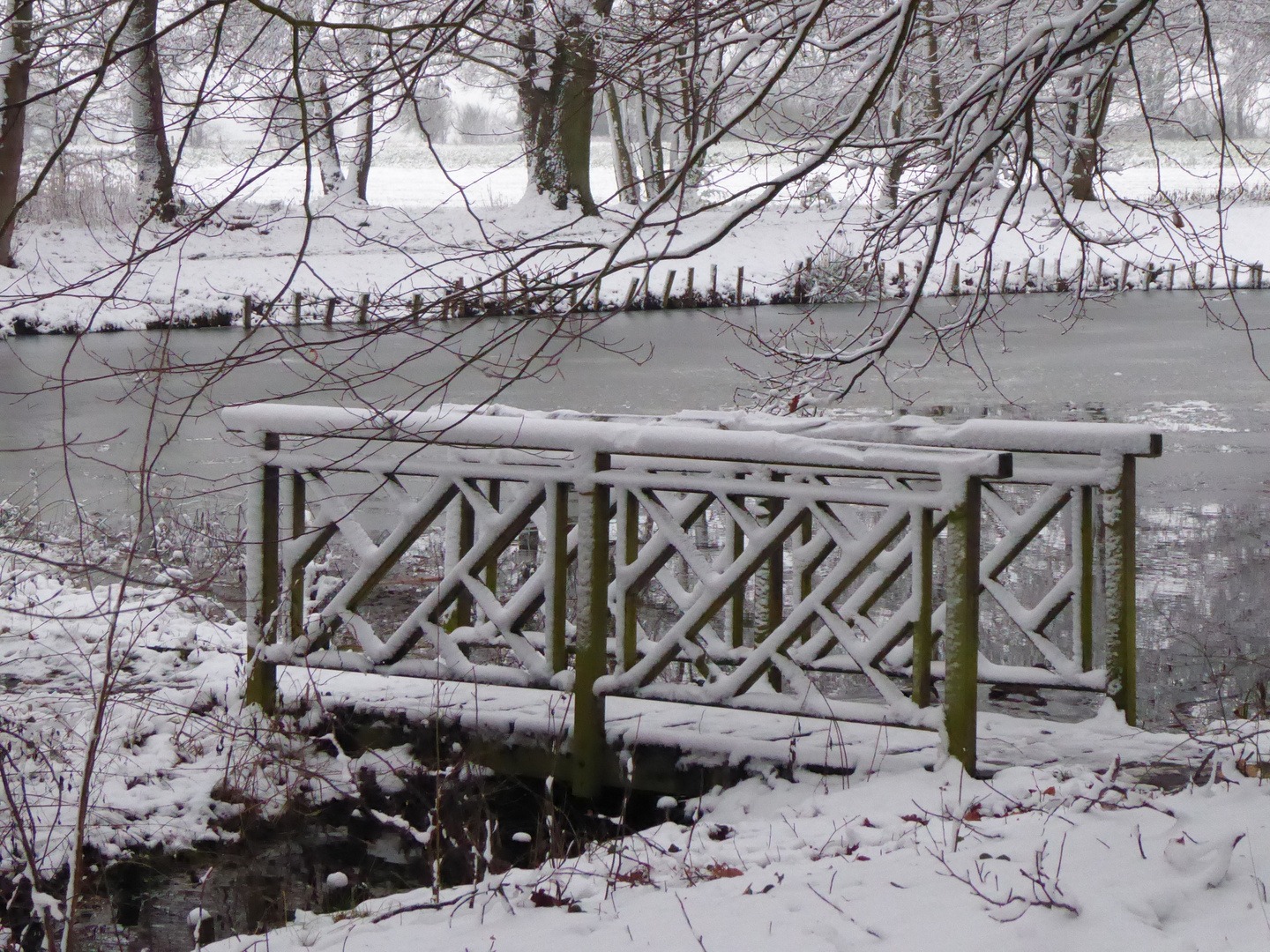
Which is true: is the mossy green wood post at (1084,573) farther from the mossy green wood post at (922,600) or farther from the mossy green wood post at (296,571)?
the mossy green wood post at (296,571)

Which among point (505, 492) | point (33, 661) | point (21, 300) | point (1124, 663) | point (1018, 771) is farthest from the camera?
point (505, 492)

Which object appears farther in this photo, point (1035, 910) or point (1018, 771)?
point (1018, 771)

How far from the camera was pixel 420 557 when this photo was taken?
9.78m

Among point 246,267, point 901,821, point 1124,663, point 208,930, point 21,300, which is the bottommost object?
point 208,930

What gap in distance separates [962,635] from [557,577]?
1524mm

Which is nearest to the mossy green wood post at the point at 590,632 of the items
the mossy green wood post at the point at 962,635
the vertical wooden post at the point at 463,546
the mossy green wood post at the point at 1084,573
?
the vertical wooden post at the point at 463,546

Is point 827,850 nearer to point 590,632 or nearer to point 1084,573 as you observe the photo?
point 590,632

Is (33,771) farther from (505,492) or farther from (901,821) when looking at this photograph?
(505,492)

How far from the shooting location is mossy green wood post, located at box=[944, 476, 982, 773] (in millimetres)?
4359

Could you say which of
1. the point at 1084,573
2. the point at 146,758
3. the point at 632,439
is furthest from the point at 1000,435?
the point at 146,758

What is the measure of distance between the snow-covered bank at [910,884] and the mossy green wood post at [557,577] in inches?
35.8

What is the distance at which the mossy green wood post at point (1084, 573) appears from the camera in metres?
5.12

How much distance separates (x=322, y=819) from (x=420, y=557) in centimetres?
473

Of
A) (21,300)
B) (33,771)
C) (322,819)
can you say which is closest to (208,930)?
(322,819)
